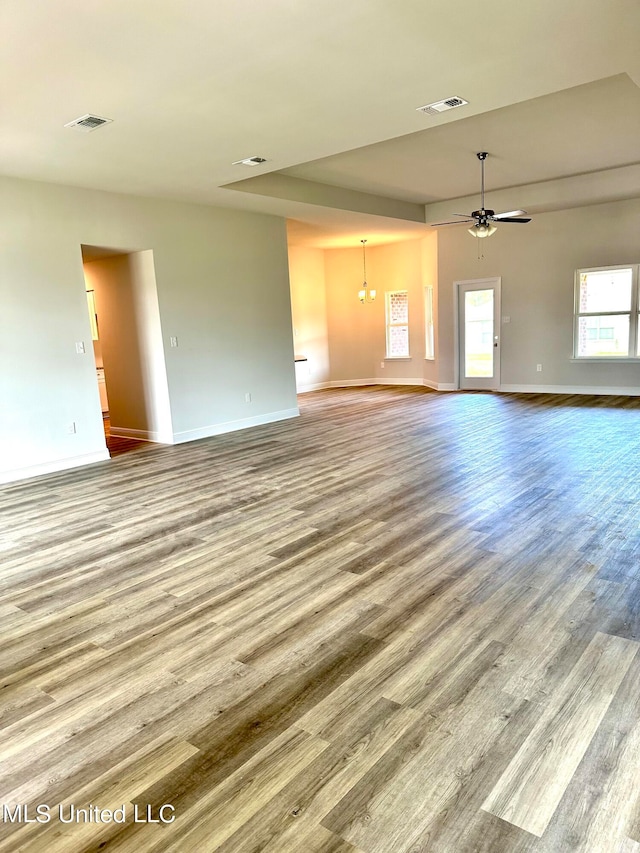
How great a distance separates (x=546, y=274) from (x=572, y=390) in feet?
6.55

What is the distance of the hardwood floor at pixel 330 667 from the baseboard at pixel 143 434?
7.92 ft

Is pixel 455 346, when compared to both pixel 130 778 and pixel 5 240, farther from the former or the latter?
pixel 130 778

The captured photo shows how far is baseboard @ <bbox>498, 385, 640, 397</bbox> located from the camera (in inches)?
344

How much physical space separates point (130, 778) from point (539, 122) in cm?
632

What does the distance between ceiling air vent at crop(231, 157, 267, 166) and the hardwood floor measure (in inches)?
123

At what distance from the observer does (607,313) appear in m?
8.75

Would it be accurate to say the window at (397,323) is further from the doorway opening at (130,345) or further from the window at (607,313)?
the doorway opening at (130,345)

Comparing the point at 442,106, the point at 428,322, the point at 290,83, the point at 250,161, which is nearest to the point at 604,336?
the point at 428,322

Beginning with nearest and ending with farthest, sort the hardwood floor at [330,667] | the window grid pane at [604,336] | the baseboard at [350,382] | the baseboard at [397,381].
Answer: the hardwood floor at [330,667], the window grid pane at [604,336], the baseboard at [397,381], the baseboard at [350,382]

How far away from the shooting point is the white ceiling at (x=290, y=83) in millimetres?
2861

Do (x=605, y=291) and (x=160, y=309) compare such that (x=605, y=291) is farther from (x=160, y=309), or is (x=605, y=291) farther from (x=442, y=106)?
(x=160, y=309)

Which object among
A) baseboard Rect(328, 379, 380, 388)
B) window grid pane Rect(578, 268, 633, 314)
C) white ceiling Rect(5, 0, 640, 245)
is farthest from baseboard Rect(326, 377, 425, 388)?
white ceiling Rect(5, 0, 640, 245)

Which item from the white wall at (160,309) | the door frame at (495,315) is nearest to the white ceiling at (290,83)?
the white wall at (160,309)

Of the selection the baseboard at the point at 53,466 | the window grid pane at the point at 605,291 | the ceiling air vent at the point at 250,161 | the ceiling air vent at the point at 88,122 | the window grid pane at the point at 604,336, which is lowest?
the baseboard at the point at 53,466
